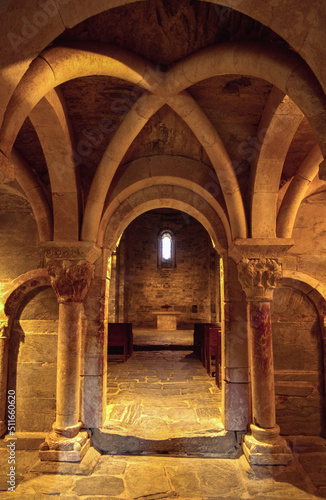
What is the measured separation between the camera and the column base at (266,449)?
12.1 feet

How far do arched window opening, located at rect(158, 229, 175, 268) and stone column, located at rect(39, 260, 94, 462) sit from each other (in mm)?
10891

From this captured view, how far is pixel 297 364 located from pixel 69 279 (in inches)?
139

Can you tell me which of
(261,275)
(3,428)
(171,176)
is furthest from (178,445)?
(171,176)

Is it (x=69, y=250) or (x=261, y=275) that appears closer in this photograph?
(x=261, y=275)

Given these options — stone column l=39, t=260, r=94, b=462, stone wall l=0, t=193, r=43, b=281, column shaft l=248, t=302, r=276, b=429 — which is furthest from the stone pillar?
column shaft l=248, t=302, r=276, b=429

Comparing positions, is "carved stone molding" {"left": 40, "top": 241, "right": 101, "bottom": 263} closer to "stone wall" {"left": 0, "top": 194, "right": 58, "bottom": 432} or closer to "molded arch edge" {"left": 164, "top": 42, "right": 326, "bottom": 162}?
"stone wall" {"left": 0, "top": 194, "right": 58, "bottom": 432}

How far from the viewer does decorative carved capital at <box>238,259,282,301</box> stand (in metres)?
4.07

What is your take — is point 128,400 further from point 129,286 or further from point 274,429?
point 129,286

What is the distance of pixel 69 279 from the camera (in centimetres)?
416

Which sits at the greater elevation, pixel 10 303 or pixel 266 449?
pixel 10 303

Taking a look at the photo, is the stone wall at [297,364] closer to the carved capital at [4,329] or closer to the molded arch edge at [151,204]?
the molded arch edge at [151,204]

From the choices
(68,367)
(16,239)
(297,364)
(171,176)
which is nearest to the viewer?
(68,367)

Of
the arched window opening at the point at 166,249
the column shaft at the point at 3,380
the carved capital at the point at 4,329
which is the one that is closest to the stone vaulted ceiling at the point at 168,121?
the carved capital at the point at 4,329

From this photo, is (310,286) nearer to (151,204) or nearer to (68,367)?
(151,204)
